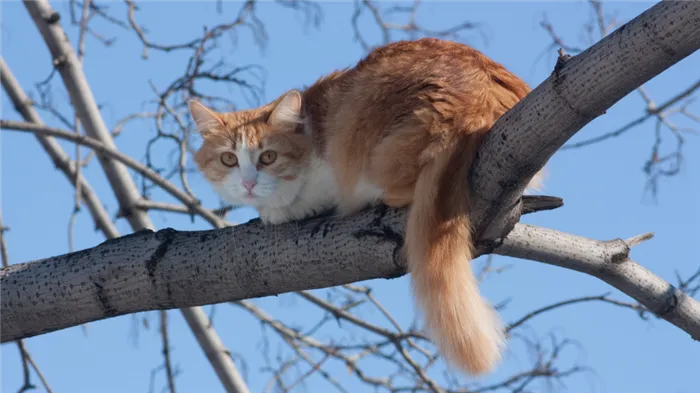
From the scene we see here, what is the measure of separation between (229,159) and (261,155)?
0.45 feet

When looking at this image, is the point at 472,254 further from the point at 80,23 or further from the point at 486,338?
the point at 80,23

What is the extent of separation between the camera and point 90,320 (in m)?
2.55

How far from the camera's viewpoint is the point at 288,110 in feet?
9.23

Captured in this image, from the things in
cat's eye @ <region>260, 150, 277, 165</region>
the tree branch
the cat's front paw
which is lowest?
the cat's front paw

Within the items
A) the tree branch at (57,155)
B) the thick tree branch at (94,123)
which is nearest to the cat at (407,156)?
the thick tree branch at (94,123)

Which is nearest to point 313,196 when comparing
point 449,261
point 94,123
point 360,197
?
point 360,197

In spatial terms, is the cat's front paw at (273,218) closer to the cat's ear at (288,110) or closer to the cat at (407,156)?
the cat at (407,156)

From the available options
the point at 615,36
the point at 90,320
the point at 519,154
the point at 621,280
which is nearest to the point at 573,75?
the point at 615,36

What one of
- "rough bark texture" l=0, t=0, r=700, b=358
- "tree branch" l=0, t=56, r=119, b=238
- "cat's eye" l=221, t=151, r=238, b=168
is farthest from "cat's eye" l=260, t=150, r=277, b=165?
"tree branch" l=0, t=56, r=119, b=238

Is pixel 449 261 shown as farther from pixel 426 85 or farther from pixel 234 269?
pixel 234 269

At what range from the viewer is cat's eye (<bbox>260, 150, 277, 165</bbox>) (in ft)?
9.14

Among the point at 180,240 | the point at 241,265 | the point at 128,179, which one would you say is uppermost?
the point at 128,179

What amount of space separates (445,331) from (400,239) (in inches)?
10.6

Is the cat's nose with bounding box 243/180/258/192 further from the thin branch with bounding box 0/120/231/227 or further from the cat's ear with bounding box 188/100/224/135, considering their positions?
the thin branch with bounding box 0/120/231/227
